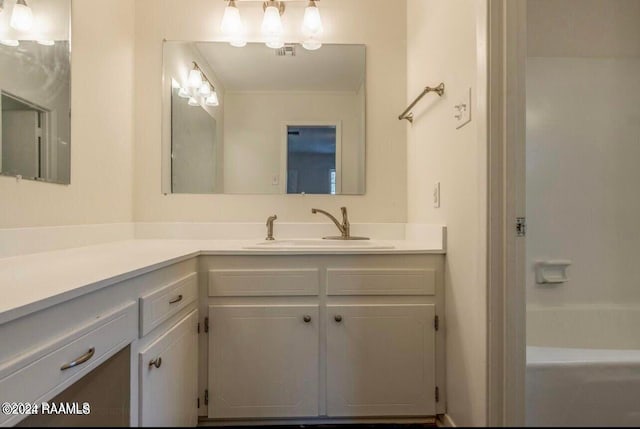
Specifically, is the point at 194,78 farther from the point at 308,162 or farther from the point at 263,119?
the point at 308,162

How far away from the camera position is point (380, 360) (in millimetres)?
1356

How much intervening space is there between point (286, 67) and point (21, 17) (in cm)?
A: 116

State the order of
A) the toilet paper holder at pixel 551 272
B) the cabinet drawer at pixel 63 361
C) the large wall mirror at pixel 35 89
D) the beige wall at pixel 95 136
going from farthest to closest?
the toilet paper holder at pixel 551 272 → the beige wall at pixel 95 136 → the large wall mirror at pixel 35 89 → the cabinet drawer at pixel 63 361

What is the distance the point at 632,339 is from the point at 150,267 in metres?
2.29

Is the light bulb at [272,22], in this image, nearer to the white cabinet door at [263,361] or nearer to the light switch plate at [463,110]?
the light switch plate at [463,110]

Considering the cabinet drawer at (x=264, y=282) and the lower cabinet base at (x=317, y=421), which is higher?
the cabinet drawer at (x=264, y=282)

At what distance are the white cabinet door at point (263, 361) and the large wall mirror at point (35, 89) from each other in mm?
874

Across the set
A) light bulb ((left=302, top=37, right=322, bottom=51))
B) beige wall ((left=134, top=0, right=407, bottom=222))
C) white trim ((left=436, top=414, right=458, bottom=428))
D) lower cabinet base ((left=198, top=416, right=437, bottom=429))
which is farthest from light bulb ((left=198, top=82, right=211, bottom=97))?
white trim ((left=436, top=414, right=458, bottom=428))

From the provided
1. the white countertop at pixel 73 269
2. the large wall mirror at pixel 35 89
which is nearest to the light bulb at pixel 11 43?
the large wall mirror at pixel 35 89

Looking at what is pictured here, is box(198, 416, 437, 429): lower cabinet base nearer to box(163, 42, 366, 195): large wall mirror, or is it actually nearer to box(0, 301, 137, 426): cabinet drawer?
box(0, 301, 137, 426): cabinet drawer

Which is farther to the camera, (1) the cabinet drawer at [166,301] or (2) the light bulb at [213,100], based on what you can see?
(2) the light bulb at [213,100]

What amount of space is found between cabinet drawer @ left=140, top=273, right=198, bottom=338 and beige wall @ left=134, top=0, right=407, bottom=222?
65 centimetres

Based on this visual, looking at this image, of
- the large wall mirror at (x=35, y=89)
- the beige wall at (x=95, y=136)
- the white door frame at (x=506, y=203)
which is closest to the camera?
the white door frame at (x=506, y=203)

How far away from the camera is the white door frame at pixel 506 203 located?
95 cm
